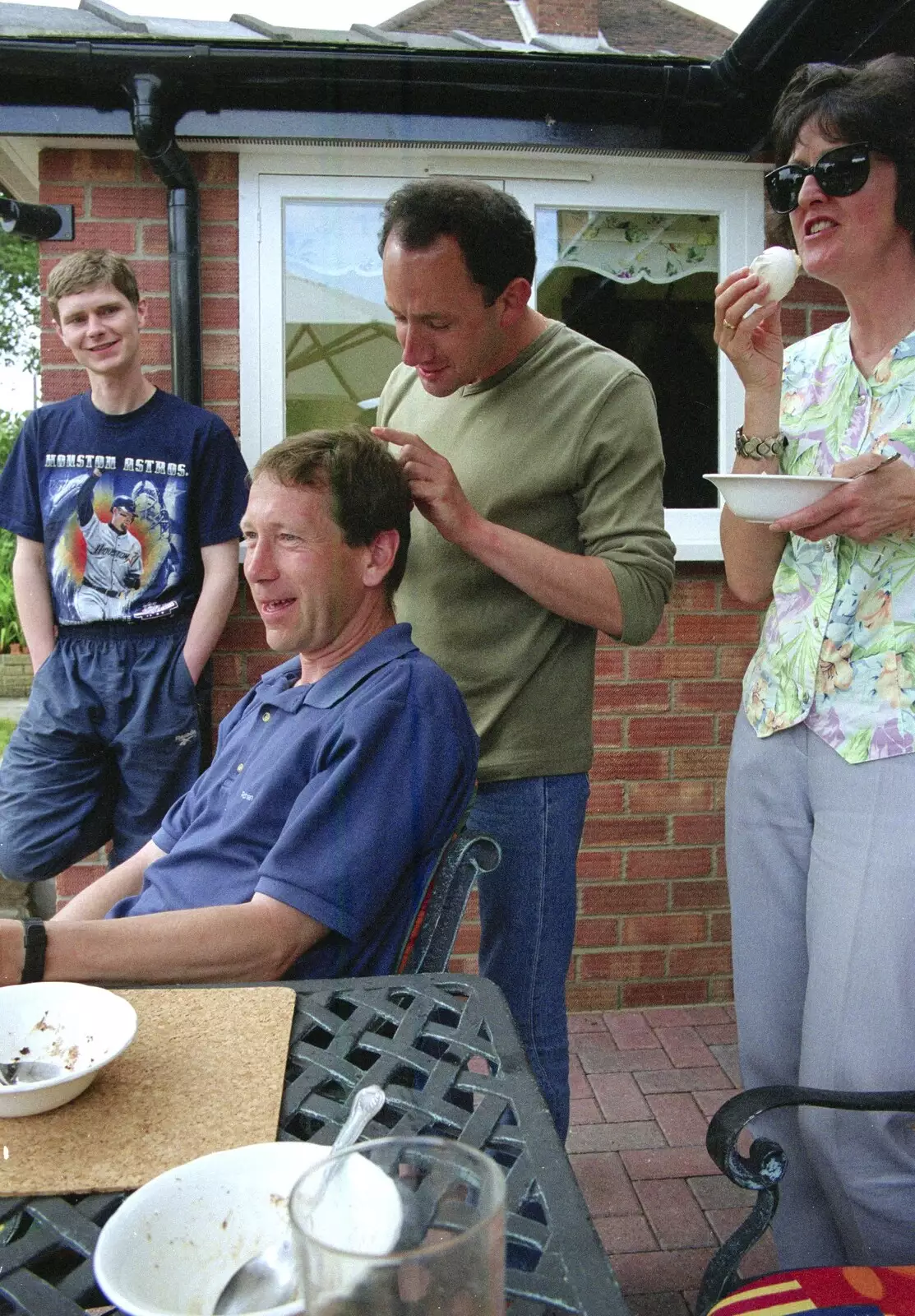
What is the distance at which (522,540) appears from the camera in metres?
1.90

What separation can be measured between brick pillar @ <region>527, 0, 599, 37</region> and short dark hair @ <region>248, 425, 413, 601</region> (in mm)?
2142

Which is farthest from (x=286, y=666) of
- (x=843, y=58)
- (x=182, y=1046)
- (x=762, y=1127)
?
(x=843, y=58)

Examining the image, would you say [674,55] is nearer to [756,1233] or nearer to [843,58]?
[843,58]

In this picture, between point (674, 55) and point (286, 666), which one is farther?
point (674, 55)

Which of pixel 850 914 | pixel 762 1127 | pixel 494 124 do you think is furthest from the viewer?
pixel 494 124

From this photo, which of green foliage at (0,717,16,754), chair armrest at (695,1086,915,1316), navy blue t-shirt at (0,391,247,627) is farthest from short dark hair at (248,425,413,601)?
green foliage at (0,717,16,754)

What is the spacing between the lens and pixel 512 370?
2.09 meters

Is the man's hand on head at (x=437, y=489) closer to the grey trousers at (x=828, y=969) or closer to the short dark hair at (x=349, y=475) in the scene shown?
the short dark hair at (x=349, y=475)

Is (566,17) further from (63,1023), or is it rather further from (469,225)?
(63,1023)

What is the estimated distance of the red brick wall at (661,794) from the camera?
370cm

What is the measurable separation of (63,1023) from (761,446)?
137 centimetres

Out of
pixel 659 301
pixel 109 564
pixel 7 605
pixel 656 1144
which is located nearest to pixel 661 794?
pixel 656 1144

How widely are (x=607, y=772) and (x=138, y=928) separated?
2471 mm

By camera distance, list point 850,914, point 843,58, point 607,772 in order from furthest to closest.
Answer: point 607,772 → point 843,58 → point 850,914
